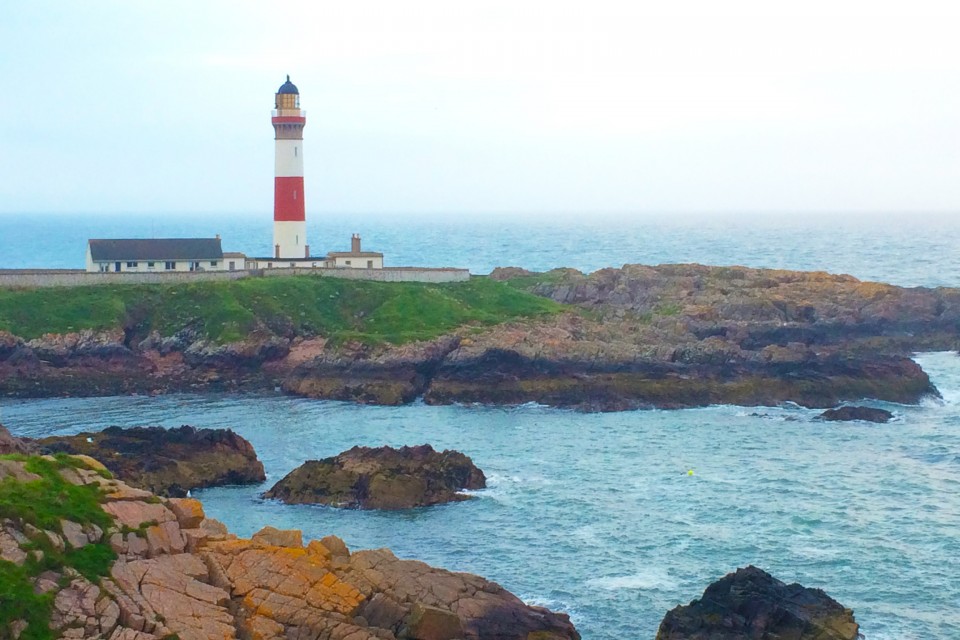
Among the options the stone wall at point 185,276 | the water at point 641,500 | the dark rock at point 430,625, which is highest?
the stone wall at point 185,276

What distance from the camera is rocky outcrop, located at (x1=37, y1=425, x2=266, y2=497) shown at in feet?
157

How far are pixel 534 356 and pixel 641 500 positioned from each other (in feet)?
77.1

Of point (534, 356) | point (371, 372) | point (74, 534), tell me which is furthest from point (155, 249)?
point (74, 534)

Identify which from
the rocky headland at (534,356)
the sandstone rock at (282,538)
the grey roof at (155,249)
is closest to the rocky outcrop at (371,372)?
the rocky headland at (534,356)

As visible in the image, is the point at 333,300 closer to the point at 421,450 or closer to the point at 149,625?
the point at 421,450

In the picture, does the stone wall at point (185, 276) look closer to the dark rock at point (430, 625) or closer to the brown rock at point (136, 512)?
the brown rock at point (136, 512)

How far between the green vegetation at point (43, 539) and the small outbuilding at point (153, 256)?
55.4 metres

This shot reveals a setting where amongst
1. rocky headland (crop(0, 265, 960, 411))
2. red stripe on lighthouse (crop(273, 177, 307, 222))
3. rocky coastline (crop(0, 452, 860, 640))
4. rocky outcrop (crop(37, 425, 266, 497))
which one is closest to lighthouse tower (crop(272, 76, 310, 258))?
red stripe on lighthouse (crop(273, 177, 307, 222))

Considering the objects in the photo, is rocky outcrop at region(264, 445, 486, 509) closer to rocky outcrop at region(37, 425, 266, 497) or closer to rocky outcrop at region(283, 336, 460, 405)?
rocky outcrop at region(37, 425, 266, 497)

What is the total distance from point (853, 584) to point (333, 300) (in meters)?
50.0

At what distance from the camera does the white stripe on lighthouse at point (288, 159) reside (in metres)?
88.4

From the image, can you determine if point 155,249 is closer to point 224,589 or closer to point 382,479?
point 382,479

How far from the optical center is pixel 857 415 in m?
62.4

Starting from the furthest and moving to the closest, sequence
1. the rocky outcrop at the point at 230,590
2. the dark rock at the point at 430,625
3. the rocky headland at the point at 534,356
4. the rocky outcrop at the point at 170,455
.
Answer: the rocky headland at the point at 534,356 < the rocky outcrop at the point at 170,455 < the dark rock at the point at 430,625 < the rocky outcrop at the point at 230,590
